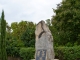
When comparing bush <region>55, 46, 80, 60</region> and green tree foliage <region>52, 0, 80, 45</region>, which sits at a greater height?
green tree foliage <region>52, 0, 80, 45</region>

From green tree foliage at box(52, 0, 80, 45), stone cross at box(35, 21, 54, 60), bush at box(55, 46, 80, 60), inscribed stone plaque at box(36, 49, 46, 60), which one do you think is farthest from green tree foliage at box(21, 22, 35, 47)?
inscribed stone plaque at box(36, 49, 46, 60)

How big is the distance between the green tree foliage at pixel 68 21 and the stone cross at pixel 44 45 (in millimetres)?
7460

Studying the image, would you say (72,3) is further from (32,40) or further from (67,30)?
(32,40)

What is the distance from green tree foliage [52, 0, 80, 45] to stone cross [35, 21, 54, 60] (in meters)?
7.46

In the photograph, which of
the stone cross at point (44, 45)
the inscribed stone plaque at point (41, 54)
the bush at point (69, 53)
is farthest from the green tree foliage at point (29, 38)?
the inscribed stone plaque at point (41, 54)

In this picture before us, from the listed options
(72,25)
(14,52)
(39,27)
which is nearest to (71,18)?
(72,25)

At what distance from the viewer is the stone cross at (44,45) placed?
10516 millimetres

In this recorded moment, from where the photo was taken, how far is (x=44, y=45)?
10664 millimetres

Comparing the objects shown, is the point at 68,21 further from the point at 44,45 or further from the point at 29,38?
the point at 44,45

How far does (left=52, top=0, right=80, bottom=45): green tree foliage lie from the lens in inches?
720

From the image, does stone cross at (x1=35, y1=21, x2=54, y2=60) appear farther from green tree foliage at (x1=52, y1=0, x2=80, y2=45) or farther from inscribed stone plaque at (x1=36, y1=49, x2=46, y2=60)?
green tree foliage at (x1=52, y1=0, x2=80, y2=45)

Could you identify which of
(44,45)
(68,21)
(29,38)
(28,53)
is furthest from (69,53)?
(29,38)

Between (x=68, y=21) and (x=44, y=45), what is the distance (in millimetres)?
8083

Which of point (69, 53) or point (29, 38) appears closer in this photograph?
point (69, 53)
